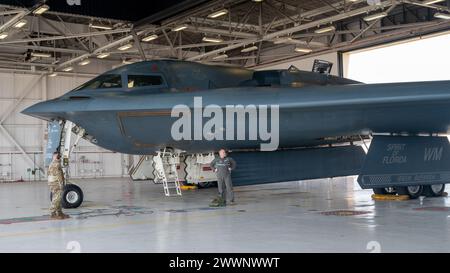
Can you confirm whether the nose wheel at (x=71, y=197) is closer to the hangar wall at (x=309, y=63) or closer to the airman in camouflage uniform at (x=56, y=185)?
the airman in camouflage uniform at (x=56, y=185)

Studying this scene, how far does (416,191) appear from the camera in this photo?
45.1ft

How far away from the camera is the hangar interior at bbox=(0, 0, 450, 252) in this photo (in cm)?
758

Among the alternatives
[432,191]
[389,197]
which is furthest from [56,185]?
[432,191]

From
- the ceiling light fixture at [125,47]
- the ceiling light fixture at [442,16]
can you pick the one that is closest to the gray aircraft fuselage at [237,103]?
the ceiling light fixture at [442,16]

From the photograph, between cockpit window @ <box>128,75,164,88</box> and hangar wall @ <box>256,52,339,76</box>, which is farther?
hangar wall @ <box>256,52,339,76</box>

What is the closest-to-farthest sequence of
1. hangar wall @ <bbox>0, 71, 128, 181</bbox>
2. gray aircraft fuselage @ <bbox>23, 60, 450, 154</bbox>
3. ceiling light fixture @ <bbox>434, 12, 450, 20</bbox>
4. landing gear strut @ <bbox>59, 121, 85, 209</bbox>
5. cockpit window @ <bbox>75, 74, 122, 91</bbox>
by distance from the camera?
gray aircraft fuselage @ <bbox>23, 60, 450, 154</bbox>
landing gear strut @ <bbox>59, 121, 85, 209</bbox>
cockpit window @ <bbox>75, 74, 122, 91</bbox>
ceiling light fixture @ <bbox>434, 12, 450, 20</bbox>
hangar wall @ <bbox>0, 71, 128, 181</bbox>

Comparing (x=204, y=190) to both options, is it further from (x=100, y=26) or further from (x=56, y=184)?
(x=100, y=26)

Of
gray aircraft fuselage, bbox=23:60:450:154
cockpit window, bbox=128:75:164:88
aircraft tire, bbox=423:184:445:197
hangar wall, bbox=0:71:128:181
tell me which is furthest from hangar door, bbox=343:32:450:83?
hangar wall, bbox=0:71:128:181

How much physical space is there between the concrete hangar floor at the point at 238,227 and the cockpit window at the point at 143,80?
313cm

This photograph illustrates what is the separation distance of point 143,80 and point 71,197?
3.42 m

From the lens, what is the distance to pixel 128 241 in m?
7.34

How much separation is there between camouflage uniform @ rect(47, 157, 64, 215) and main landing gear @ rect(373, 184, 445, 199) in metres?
8.71

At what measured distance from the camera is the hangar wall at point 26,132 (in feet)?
107

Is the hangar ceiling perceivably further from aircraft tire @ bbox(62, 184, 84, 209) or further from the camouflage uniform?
the camouflage uniform
